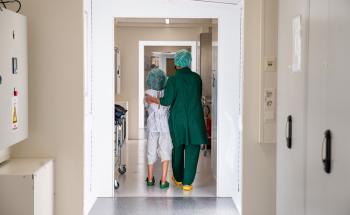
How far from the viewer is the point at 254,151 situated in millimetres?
4117

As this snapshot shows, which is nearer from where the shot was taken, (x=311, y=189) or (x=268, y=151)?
(x=311, y=189)

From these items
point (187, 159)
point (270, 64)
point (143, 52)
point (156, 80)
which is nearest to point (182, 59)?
point (156, 80)

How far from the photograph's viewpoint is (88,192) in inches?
190

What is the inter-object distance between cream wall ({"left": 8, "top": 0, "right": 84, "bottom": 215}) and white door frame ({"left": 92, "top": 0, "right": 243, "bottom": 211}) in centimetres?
129

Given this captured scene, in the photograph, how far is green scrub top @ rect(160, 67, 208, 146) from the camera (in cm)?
579

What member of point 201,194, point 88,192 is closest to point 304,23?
point 88,192

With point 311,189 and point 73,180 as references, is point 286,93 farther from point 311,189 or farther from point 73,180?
point 73,180

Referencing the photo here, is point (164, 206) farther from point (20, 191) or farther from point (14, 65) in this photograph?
point (14, 65)

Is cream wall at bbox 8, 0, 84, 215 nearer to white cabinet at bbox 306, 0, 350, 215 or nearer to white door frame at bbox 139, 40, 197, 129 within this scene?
white cabinet at bbox 306, 0, 350, 215

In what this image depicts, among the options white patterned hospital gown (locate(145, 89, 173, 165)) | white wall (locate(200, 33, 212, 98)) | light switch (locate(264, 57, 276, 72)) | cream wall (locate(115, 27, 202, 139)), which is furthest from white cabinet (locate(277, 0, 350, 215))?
cream wall (locate(115, 27, 202, 139))

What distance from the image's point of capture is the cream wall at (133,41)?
32.7ft

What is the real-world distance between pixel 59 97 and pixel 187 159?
242cm

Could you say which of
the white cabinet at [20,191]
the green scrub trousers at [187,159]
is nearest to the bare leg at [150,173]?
the green scrub trousers at [187,159]

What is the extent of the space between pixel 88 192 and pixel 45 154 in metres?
1.10
